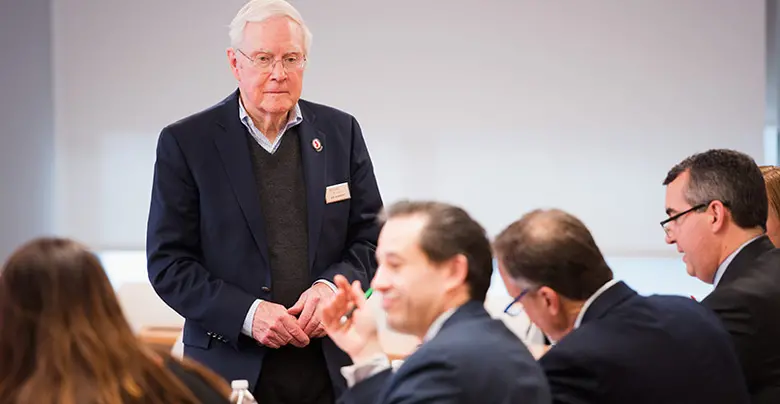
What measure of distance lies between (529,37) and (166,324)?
2429 millimetres

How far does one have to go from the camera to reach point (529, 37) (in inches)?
212

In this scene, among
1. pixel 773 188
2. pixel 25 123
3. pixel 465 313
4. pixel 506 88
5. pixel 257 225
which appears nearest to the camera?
pixel 465 313

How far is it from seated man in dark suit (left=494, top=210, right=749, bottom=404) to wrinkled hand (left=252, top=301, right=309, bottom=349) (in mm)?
635

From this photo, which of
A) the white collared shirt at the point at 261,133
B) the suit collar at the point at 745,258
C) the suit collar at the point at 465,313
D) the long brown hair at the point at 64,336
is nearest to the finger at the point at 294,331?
the white collared shirt at the point at 261,133

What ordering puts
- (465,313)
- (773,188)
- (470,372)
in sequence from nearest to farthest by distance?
Result: (470,372) < (465,313) < (773,188)

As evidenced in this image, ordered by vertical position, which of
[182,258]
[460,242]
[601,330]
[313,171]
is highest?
[313,171]

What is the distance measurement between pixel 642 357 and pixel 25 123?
14.0 feet

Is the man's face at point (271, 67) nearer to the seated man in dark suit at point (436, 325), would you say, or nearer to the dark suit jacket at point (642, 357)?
the seated man in dark suit at point (436, 325)

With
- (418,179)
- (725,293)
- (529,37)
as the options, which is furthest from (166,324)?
(725,293)

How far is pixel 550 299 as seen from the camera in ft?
8.16

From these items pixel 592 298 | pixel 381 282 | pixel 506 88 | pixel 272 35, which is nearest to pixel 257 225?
pixel 272 35

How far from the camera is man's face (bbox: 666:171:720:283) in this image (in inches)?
124

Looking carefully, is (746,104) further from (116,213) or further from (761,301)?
(116,213)

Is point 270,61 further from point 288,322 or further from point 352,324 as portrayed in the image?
point 352,324
